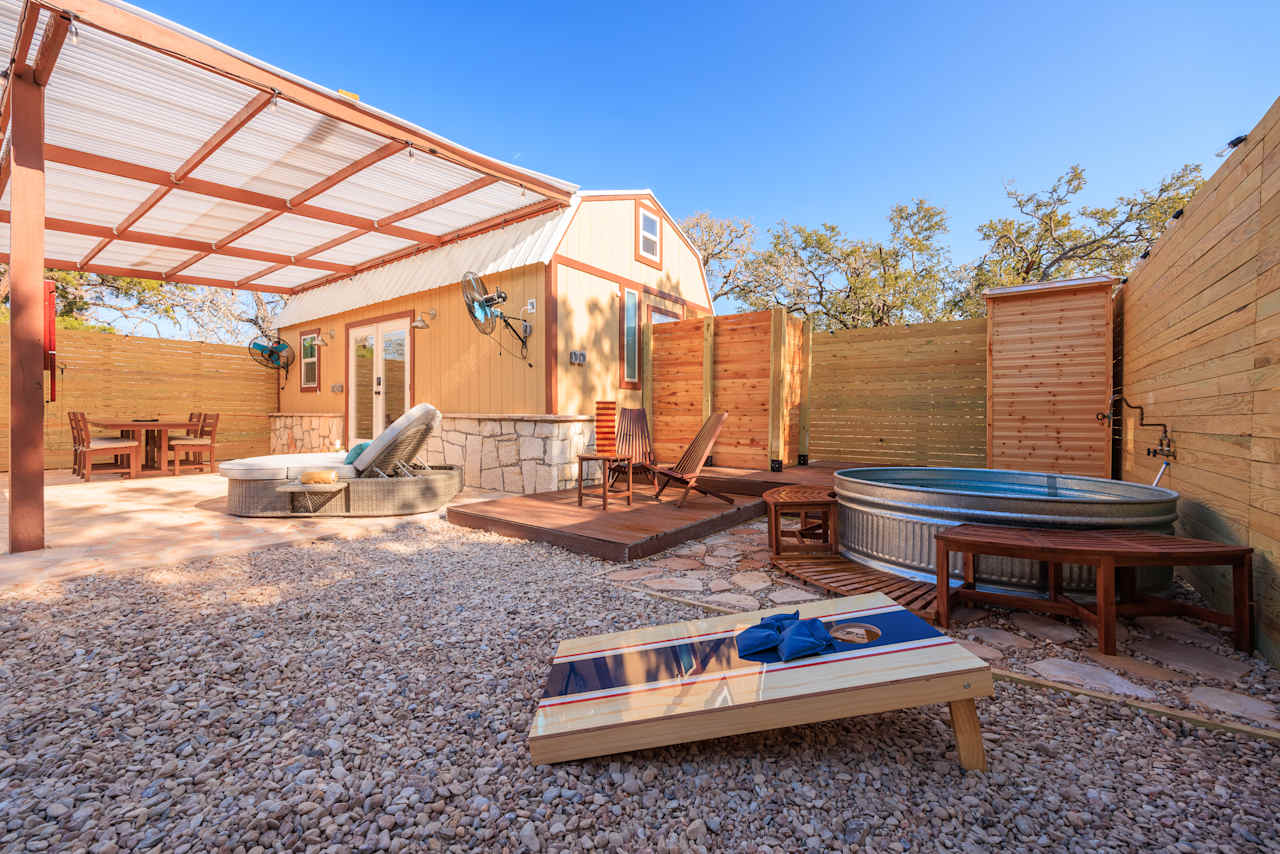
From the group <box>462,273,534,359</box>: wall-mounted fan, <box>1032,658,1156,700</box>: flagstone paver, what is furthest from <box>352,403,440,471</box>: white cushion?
<box>1032,658,1156,700</box>: flagstone paver

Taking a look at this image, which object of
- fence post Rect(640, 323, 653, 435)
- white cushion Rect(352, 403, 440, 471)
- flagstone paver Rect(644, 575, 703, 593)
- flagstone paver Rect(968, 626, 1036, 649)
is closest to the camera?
flagstone paver Rect(968, 626, 1036, 649)

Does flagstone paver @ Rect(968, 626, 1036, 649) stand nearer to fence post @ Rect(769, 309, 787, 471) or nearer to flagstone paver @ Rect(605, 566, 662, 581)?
flagstone paver @ Rect(605, 566, 662, 581)

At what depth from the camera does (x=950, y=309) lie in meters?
15.5

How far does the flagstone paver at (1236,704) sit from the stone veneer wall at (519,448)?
18.5ft

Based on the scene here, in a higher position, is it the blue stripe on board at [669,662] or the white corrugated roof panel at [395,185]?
the white corrugated roof panel at [395,185]

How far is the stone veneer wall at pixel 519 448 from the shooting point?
6.73 m

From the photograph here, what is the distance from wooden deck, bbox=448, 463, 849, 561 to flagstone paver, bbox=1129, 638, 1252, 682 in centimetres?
276

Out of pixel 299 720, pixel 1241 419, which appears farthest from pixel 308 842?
pixel 1241 419

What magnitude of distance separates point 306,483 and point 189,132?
3236mm

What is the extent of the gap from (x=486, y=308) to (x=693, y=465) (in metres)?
3.43

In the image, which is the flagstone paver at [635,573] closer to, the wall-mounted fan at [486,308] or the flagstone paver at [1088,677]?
the flagstone paver at [1088,677]

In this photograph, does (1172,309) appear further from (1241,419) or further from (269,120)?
(269,120)

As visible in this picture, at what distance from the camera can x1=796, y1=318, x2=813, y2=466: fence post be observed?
8117mm

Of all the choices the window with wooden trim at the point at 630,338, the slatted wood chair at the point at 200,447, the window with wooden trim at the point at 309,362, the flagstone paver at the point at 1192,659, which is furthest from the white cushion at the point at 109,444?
the flagstone paver at the point at 1192,659
